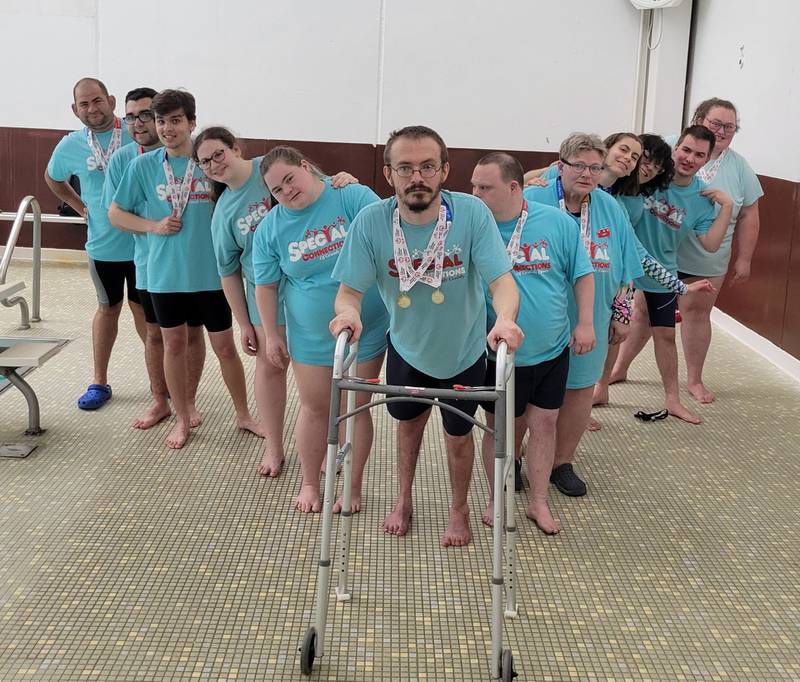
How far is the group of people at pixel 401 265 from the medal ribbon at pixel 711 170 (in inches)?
0.5

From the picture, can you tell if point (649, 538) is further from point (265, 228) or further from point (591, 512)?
point (265, 228)

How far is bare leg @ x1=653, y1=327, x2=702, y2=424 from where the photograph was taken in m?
4.50

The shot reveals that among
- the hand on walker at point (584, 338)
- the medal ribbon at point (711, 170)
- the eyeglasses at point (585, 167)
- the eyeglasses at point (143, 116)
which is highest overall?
the eyeglasses at point (143, 116)

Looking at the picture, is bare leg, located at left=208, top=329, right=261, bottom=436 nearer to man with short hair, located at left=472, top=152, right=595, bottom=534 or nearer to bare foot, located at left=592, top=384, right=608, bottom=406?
man with short hair, located at left=472, top=152, right=595, bottom=534

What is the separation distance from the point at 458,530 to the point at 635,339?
87.2 inches

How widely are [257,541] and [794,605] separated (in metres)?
1.80

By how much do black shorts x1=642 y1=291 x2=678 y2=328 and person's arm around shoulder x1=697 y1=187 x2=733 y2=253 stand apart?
1.07 feet

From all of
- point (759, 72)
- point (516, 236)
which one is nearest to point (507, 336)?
point (516, 236)

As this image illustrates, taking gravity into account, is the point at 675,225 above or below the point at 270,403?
above

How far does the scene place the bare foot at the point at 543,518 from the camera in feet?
10.5

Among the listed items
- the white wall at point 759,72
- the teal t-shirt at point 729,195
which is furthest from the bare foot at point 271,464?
the white wall at point 759,72

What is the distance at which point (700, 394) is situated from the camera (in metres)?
4.77

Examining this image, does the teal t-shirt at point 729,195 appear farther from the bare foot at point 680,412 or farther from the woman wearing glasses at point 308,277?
the woman wearing glasses at point 308,277

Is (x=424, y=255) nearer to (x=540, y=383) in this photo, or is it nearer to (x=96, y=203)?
(x=540, y=383)
